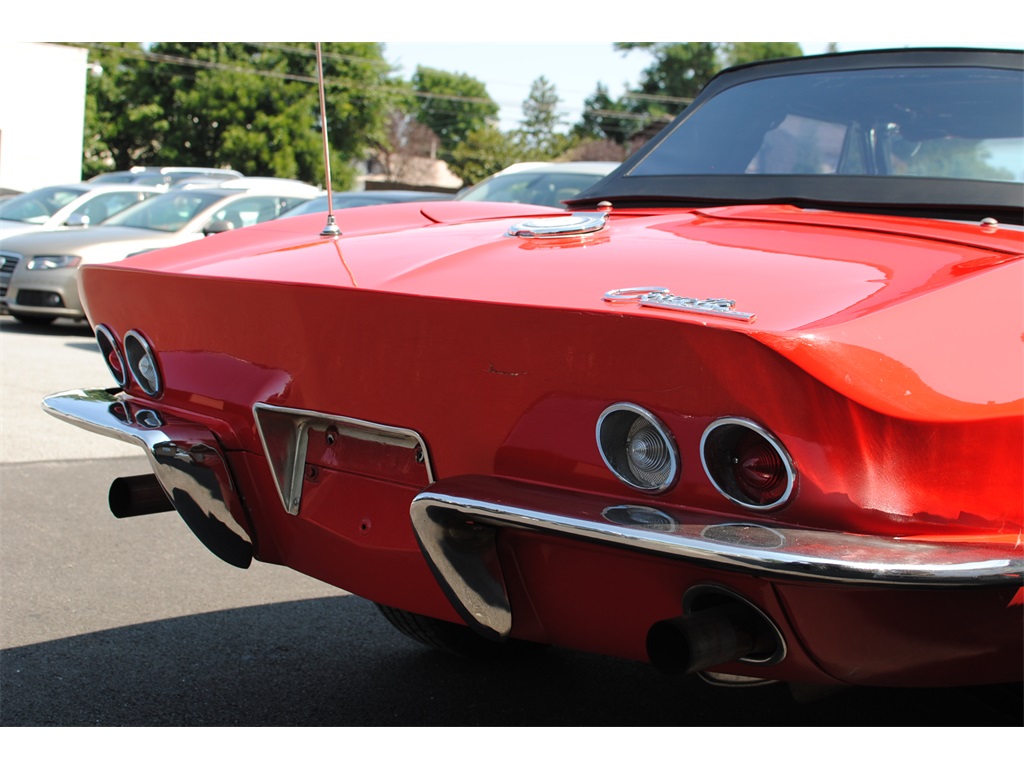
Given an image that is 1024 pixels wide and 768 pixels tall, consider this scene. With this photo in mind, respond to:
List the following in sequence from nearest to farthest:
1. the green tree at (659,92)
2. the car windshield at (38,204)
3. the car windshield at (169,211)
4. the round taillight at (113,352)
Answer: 1. the round taillight at (113,352)
2. the car windshield at (169,211)
3. the car windshield at (38,204)
4. the green tree at (659,92)

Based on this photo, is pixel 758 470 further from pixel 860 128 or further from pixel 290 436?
pixel 860 128

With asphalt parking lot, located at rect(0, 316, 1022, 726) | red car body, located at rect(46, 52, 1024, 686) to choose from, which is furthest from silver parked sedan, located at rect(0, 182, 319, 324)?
red car body, located at rect(46, 52, 1024, 686)

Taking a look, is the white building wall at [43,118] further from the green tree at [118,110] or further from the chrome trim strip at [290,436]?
the chrome trim strip at [290,436]

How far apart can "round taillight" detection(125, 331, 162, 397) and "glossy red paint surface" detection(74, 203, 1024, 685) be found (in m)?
0.04

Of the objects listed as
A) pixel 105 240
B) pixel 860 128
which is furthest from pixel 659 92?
pixel 860 128

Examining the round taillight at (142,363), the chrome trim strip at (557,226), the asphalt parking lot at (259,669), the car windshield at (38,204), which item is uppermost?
the chrome trim strip at (557,226)

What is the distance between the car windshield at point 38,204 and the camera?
13086mm

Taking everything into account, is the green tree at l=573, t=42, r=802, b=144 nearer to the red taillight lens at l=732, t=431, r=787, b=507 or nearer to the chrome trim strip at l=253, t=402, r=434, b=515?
the chrome trim strip at l=253, t=402, r=434, b=515

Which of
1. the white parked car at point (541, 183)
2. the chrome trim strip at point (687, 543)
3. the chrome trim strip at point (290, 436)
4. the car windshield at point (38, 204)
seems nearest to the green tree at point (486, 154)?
the car windshield at point (38, 204)

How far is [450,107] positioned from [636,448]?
8862 cm

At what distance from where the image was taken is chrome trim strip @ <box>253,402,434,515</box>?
7.14 feet

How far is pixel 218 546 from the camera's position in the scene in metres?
2.43

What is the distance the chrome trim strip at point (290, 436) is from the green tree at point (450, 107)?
7740 centimetres

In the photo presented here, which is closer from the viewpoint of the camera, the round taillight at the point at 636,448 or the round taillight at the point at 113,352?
the round taillight at the point at 636,448
